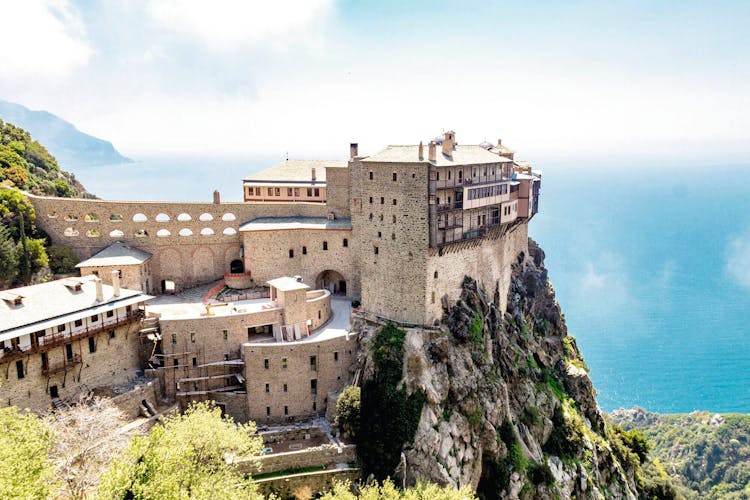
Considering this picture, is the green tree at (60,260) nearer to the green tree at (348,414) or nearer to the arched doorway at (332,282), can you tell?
the arched doorway at (332,282)

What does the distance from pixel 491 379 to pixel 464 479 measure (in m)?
8.27

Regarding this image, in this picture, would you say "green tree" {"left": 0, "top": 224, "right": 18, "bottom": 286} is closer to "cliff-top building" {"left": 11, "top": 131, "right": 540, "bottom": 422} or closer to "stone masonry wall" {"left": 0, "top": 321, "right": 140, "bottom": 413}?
"cliff-top building" {"left": 11, "top": 131, "right": 540, "bottom": 422}

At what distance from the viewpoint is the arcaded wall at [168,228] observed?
4809cm

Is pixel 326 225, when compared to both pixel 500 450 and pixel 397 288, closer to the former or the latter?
pixel 397 288

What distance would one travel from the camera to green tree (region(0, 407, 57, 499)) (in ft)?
Result: 71.6

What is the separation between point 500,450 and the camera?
4159 centimetres

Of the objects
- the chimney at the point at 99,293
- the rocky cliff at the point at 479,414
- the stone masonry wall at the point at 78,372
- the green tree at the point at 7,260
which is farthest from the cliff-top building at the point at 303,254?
the green tree at the point at 7,260

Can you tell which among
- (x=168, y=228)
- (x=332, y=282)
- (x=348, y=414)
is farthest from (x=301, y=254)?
(x=348, y=414)

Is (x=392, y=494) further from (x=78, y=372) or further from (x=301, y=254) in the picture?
(x=301, y=254)

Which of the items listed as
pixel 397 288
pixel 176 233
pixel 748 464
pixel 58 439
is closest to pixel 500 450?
pixel 397 288

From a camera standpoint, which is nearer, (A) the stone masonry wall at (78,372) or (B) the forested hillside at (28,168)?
(A) the stone masonry wall at (78,372)

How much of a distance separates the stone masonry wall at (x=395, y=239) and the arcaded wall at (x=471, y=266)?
118 centimetres

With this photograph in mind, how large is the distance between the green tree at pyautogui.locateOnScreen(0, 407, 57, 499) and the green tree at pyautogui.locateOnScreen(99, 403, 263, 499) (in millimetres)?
2364

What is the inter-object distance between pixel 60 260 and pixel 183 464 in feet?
87.1
